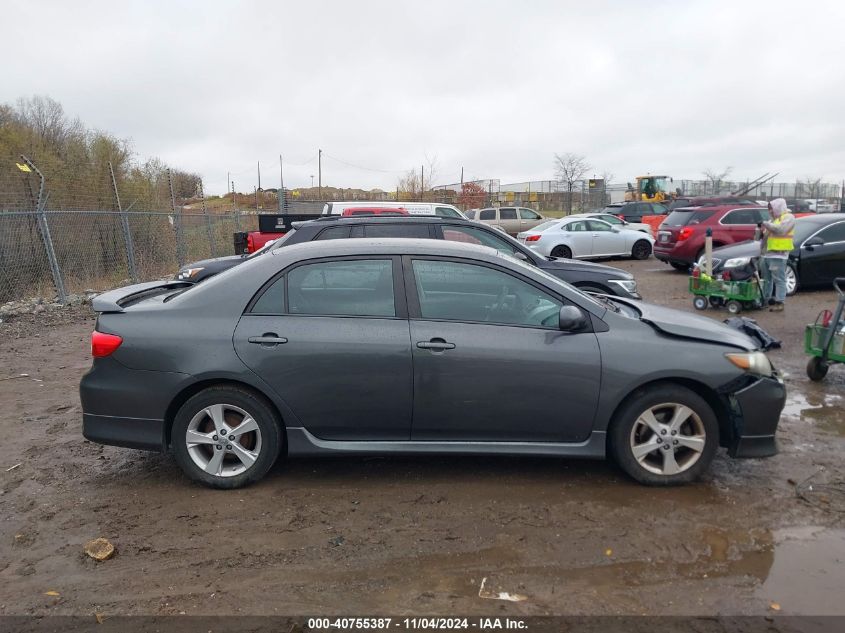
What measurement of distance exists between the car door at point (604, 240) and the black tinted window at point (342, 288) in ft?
50.0

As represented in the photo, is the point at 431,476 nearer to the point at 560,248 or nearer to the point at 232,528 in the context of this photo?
the point at 232,528

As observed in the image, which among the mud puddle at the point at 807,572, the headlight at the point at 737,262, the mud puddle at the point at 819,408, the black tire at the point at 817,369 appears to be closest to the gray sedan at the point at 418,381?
the mud puddle at the point at 807,572

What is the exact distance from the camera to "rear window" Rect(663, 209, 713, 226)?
15320mm

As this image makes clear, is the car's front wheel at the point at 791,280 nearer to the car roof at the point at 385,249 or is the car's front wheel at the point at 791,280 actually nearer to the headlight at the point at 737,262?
the headlight at the point at 737,262

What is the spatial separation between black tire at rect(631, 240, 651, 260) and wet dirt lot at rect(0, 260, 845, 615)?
14575 millimetres

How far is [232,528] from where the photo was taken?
3648 millimetres

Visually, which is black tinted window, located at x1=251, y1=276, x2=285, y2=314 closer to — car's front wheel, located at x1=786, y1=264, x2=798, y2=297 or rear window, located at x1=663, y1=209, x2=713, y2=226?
car's front wheel, located at x1=786, y1=264, x2=798, y2=297

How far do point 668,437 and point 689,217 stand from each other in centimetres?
1286

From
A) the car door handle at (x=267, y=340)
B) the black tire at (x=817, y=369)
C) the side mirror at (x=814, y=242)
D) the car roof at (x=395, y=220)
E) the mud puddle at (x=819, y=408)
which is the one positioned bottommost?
the mud puddle at (x=819, y=408)

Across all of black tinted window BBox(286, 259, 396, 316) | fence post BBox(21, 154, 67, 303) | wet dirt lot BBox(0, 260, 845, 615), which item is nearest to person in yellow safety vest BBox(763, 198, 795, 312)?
wet dirt lot BBox(0, 260, 845, 615)

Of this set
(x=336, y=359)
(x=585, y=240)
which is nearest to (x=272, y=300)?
(x=336, y=359)

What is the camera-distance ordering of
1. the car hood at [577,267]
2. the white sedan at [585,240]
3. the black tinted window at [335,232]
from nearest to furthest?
the car hood at [577,267], the black tinted window at [335,232], the white sedan at [585,240]

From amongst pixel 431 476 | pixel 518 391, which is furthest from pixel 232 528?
pixel 518 391

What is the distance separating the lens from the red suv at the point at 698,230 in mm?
14891
